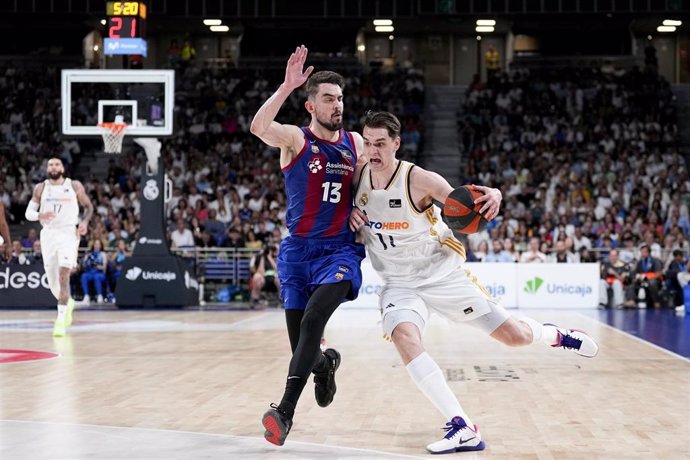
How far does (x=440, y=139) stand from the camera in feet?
96.4

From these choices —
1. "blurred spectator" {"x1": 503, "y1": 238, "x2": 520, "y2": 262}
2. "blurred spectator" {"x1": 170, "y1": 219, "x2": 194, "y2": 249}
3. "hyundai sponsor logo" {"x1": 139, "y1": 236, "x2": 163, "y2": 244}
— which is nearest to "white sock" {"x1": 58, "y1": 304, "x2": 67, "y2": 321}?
"hyundai sponsor logo" {"x1": 139, "y1": 236, "x2": 163, "y2": 244}

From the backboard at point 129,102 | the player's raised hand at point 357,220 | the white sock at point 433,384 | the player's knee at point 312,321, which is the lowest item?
the white sock at point 433,384

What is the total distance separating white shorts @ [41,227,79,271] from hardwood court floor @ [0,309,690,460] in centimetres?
98

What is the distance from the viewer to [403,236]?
5.88 metres

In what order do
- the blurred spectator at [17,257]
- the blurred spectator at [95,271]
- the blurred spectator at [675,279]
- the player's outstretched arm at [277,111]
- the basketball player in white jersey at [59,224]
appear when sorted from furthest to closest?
the blurred spectator at [95,271] < the blurred spectator at [17,257] < the blurred spectator at [675,279] < the basketball player in white jersey at [59,224] < the player's outstretched arm at [277,111]

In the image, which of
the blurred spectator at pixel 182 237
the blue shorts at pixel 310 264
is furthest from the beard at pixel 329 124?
the blurred spectator at pixel 182 237

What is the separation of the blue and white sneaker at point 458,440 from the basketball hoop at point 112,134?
13.6 meters

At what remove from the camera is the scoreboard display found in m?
18.5

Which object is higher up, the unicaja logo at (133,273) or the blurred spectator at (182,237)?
the blurred spectator at (182,237)

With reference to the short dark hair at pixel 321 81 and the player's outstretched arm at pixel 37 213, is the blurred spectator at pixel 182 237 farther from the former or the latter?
the short dark hair at pixel 321 81

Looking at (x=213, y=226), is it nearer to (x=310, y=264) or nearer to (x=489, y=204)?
(x=310, y=264)

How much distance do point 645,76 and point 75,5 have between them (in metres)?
17.5

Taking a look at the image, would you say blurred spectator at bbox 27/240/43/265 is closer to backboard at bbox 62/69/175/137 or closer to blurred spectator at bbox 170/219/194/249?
blurred spectator at bbox 170/219/194/249

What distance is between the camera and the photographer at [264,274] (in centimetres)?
1984
